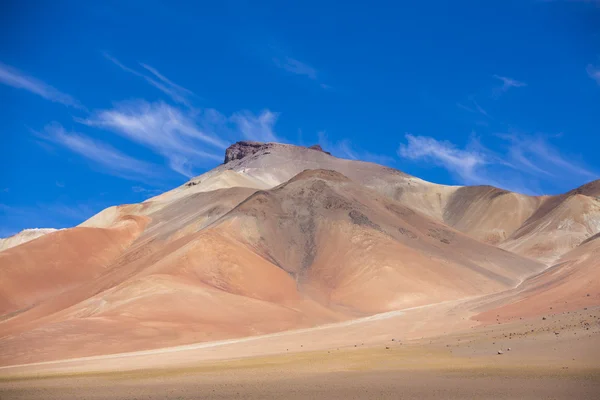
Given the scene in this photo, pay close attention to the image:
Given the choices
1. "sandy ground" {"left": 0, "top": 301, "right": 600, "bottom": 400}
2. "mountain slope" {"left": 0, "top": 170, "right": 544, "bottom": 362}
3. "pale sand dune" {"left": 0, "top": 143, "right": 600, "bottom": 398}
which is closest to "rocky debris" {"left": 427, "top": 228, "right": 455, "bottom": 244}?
"mountain slope" {"left": 0, "top": 170, "right": 544, "bottom": 362}

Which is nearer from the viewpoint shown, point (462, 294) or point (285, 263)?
point (462, 294)

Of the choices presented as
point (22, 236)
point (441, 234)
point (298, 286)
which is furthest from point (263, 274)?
point (22, 236)

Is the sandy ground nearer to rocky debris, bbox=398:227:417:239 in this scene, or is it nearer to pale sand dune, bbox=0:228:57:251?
rocky debris, bbox=398:227:417:239

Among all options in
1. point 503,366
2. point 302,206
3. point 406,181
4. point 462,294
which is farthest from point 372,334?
point 406,181

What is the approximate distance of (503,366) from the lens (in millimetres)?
26516

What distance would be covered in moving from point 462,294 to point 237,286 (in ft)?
96.1

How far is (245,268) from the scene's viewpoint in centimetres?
7806

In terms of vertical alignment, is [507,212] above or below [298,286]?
above

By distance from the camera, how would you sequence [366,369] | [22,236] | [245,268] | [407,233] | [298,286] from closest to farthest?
[366,369]
[245,268]
[298,286]
[407,233]
[22,236]

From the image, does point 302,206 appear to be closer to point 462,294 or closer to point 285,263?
point 285,263

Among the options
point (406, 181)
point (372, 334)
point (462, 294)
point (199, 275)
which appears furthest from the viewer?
point (406, 181)

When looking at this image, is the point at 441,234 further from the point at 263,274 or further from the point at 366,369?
the point at 366,369

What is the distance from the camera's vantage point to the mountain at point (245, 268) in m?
56.4

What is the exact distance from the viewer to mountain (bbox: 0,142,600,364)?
56406mm
